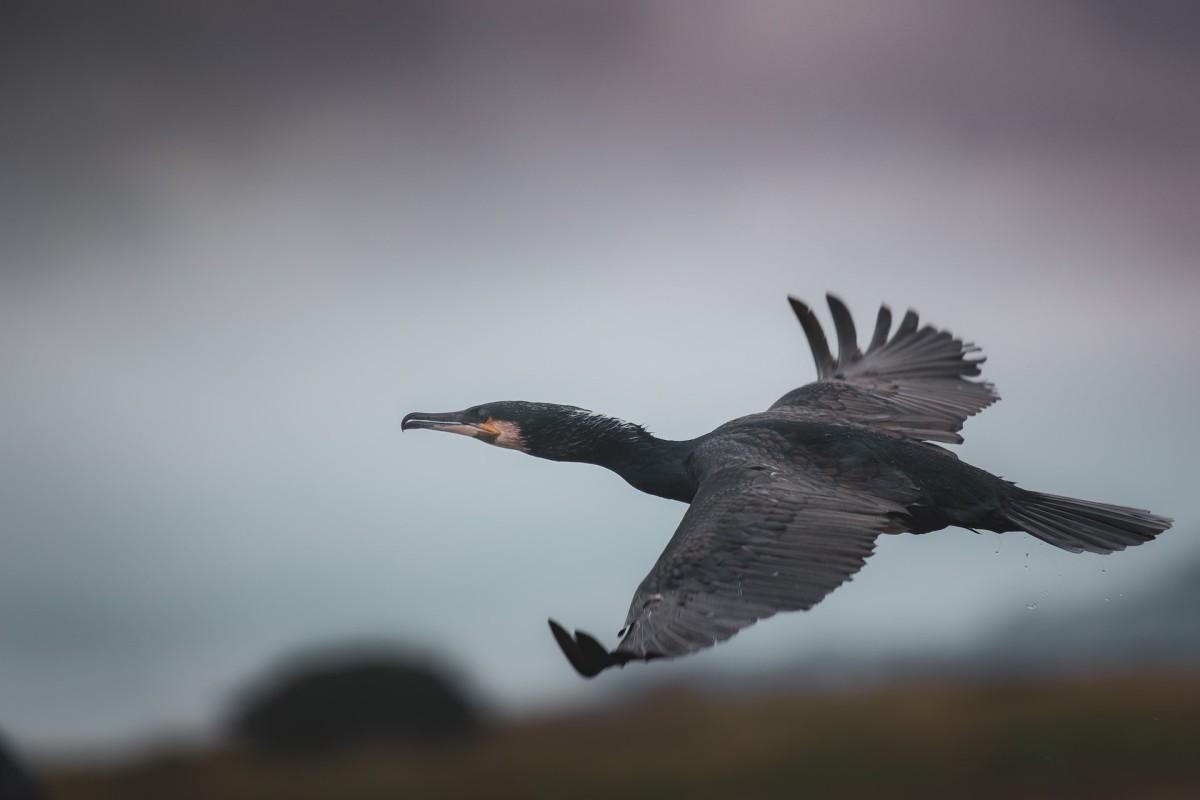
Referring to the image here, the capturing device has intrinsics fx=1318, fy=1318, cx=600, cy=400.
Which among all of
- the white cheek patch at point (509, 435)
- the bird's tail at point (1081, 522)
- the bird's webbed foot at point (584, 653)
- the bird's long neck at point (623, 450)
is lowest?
the bird's webbed foot at point (584, 653)

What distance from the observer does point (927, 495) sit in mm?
5250

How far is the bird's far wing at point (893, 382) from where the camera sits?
244 inches

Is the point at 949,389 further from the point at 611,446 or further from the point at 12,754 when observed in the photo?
the point at 12,754

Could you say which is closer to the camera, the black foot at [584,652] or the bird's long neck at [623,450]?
the black foot at [584,652]

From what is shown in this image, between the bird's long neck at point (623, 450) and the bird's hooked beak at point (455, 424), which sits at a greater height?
the bird's hooked beak at point (455, 424)

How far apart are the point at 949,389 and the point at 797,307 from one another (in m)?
0.92

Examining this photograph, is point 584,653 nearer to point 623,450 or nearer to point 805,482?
point 805,482

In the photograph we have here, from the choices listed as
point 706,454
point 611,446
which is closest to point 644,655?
point 706,454

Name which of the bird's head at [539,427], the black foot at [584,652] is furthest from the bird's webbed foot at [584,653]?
the bird's head at [539,427]

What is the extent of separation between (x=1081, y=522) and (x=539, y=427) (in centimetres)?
238

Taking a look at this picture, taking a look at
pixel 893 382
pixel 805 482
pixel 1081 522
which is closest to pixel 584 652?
pixel 805 482

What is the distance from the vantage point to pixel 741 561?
173 inches

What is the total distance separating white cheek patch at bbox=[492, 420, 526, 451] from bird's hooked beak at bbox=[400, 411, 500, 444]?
16 millimetres

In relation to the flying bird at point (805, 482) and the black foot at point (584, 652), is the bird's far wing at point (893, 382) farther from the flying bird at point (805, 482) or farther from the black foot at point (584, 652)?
the black foot at point (584, 652)
